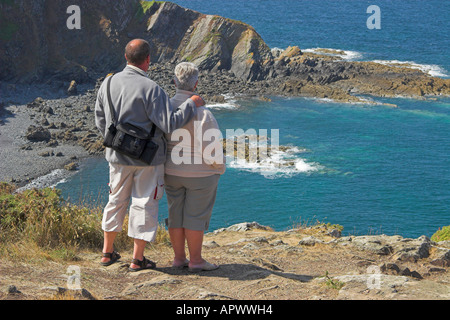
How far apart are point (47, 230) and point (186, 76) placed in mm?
2687

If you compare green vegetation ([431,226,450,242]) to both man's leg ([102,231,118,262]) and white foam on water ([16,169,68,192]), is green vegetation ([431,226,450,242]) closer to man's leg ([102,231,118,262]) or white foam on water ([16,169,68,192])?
man's leg ([102,231,118,262])

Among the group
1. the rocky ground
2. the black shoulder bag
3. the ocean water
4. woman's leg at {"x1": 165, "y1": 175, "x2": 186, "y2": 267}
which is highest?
the black shoulder bag

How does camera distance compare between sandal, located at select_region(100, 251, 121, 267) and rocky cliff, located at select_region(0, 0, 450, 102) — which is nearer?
sandal, located at select_region(100, 251, 121, 267)

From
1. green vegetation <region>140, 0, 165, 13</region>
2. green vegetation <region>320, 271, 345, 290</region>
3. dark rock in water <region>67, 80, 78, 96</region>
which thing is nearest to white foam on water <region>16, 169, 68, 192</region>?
dark rock in water <region>67, 80, 78, 96</region>

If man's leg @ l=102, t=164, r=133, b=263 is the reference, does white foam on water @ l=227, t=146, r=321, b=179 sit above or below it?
below

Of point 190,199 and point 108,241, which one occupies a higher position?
point 190,199

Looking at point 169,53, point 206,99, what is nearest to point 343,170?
point 206,99

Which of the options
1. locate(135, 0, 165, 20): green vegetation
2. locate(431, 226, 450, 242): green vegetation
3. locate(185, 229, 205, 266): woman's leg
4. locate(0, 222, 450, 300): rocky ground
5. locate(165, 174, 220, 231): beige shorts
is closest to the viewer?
locate(0, 222, 450, 300): rocky ground

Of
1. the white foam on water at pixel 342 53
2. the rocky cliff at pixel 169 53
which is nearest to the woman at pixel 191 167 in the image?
the rocky cliff at pixel 169 53

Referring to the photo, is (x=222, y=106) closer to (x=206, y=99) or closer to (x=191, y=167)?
(x=206, y=99)

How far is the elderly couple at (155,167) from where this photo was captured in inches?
217

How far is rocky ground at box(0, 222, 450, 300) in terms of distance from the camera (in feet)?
17.4

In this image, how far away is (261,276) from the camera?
606cm
